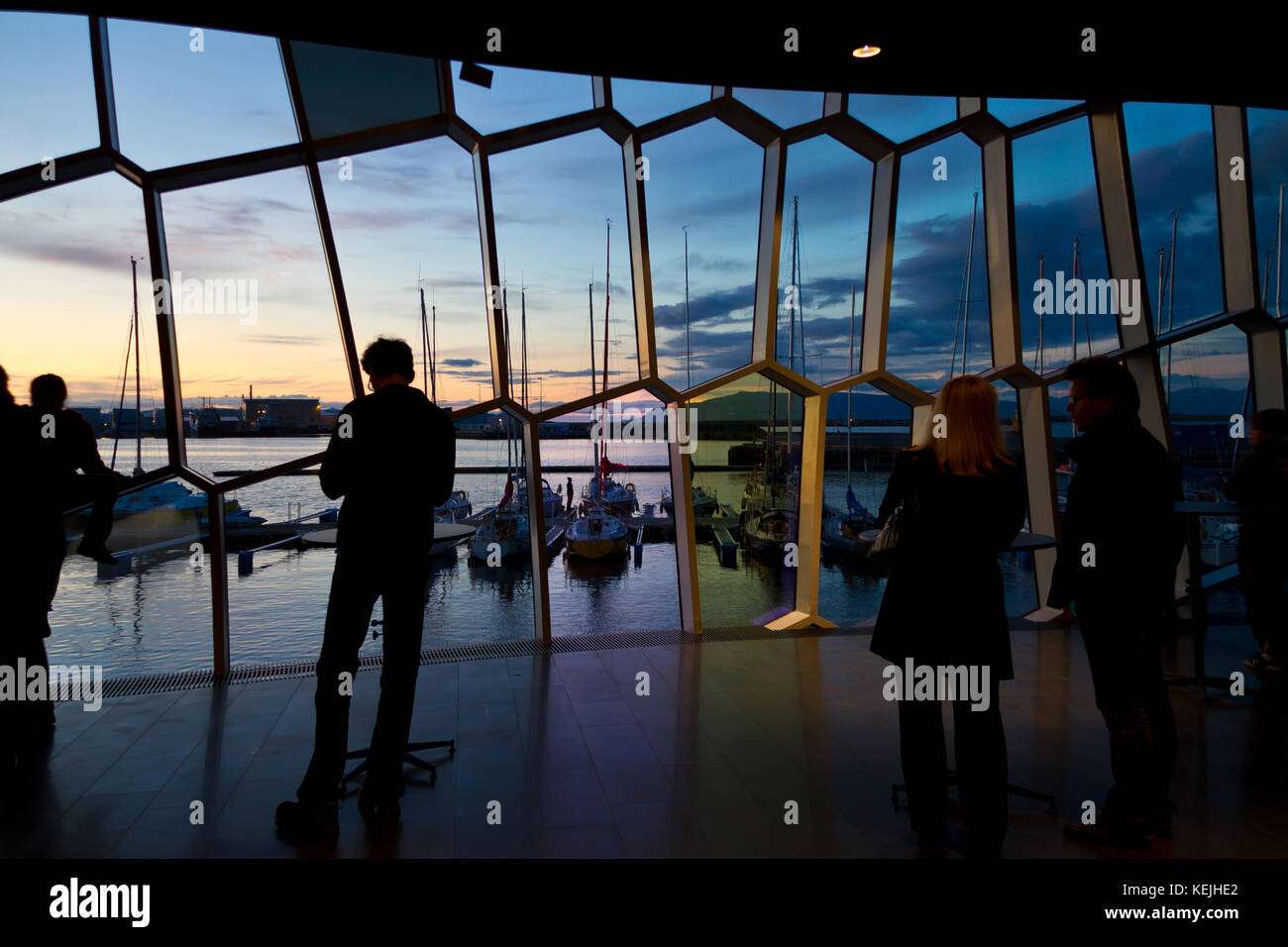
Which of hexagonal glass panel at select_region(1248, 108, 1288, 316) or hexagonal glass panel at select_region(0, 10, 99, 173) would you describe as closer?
hexagonal glass panel at select_region(0, 10, 99, 173)

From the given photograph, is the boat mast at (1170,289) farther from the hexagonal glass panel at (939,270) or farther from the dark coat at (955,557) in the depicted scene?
the dark coat at (955,557)

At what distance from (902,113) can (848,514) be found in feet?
8.69

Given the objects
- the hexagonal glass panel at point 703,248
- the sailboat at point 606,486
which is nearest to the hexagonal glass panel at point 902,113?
the hexagonal glass panel at point 703,248

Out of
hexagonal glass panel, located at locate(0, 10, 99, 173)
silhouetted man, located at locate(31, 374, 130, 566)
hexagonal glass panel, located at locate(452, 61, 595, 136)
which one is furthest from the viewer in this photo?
hexagonal glass panel, located at locate(452, 61, 595, 136)

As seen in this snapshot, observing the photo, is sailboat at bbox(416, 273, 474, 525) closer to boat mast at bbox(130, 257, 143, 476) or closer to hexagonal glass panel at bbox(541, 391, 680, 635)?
hexagonal glass panel at bbox(541, 391, 680, 635)

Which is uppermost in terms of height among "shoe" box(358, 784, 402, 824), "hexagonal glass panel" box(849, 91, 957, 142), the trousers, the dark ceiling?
"hexagonal glass panel" box(849, 91, 957, 142)

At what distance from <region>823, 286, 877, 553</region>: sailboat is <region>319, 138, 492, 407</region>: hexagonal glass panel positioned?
2349mm

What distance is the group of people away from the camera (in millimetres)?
2174

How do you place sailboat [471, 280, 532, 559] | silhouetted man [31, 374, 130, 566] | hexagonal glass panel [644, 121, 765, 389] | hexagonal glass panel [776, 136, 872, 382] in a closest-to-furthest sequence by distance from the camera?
1. silhouetted man [31, 374, 130, 566]
2. sailboat [471, 280, 532, 559]
3. hexagonal glass panel [644, 121, 765, 389]
4. hexagonal glass panel [776, 136, 872, 382]

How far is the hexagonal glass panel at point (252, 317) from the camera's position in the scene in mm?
3863

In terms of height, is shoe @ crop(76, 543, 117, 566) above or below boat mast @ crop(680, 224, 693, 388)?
below

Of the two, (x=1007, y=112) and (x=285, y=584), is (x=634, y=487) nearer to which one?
(x=285, y=584)

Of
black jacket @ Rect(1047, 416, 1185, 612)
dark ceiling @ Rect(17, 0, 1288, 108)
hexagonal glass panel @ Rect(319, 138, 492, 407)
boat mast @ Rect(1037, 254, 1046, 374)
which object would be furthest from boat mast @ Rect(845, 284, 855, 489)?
black jacket @ Rect(1047, 416, 1185, 612)
